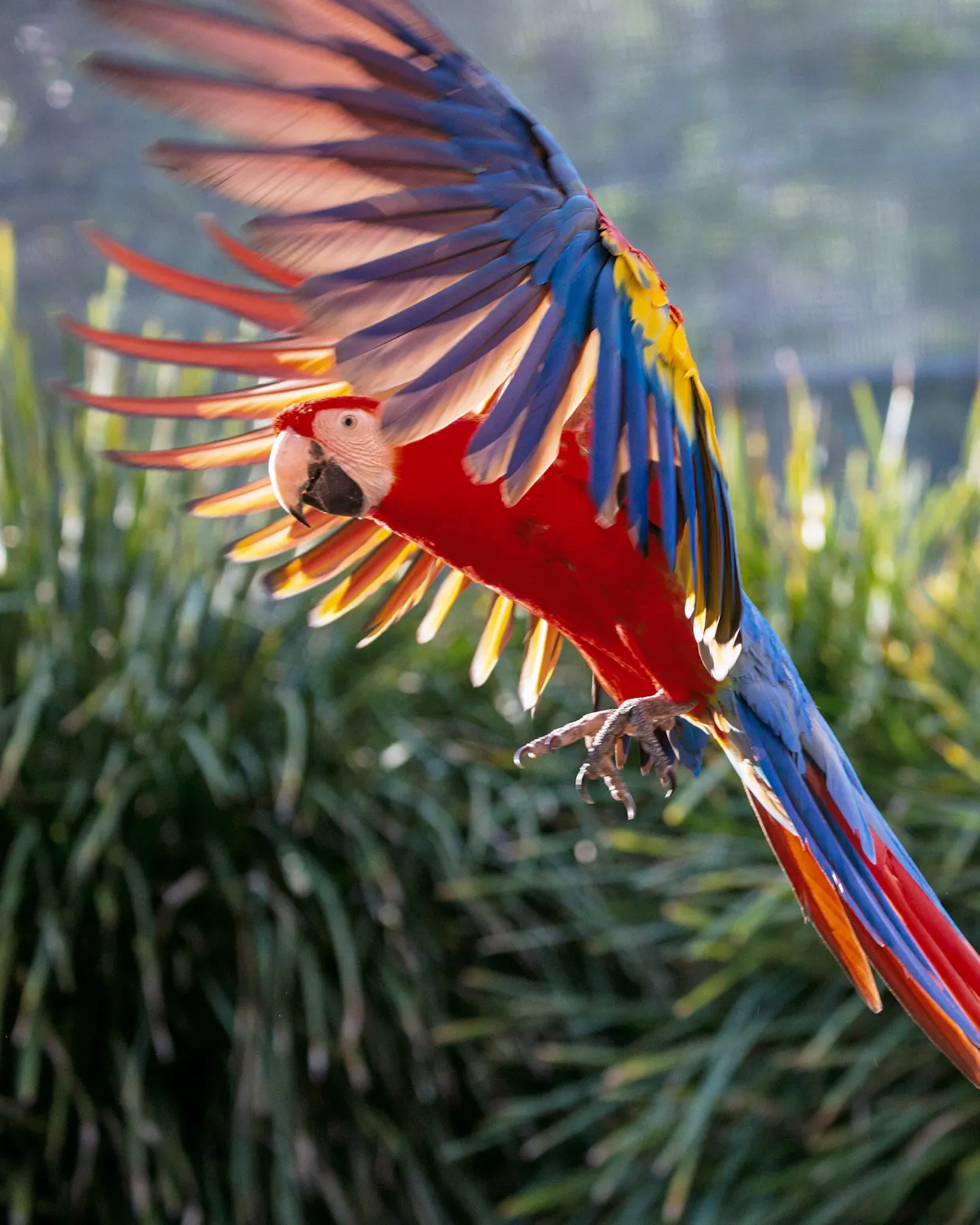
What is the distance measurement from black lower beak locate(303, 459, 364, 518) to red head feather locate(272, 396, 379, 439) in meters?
0.02

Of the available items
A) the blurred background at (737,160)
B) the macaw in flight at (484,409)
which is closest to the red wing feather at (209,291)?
the macaw in flight at (484,409)

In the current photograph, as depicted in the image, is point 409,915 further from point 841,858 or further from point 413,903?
point 841,858

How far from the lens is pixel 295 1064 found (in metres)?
1.50

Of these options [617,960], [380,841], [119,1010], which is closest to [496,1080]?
[617,960]

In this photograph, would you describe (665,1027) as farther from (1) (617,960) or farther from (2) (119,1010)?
(2) (119,1010)

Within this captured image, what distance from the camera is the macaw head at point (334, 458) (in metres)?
0.61

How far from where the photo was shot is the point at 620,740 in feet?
2.42

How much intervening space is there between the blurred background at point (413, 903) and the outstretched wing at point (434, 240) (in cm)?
94

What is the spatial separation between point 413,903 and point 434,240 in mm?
1173

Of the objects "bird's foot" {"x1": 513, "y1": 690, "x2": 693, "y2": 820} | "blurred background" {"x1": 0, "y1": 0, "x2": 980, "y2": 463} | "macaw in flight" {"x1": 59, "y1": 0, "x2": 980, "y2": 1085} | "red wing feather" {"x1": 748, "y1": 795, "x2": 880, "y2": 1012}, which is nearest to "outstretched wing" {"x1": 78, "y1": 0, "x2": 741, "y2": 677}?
"macaw in flight" {"x1": 59, "y1": 0, "x2": 980, "y2": 1085}

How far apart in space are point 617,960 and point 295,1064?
1.36 ft

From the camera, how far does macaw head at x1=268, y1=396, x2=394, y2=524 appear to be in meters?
0.61

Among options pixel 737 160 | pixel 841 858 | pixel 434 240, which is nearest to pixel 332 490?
pixel 434 240

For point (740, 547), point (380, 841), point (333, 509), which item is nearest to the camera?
point (333, 509)
